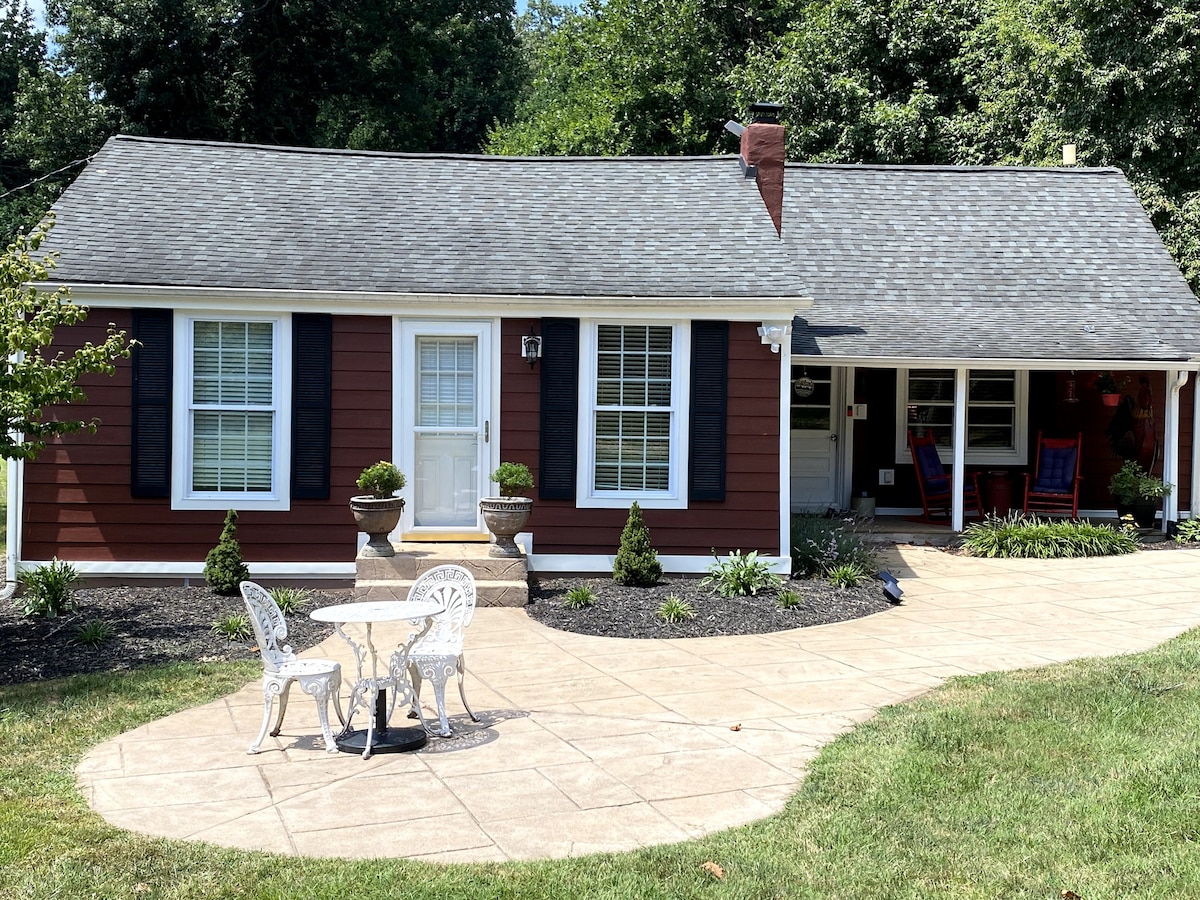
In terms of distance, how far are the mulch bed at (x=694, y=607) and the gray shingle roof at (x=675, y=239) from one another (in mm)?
2703

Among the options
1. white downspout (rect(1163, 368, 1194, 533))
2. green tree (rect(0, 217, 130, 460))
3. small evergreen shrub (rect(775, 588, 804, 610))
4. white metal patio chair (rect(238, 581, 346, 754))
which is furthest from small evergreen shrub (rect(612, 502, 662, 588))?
white downspout (rect(1163, 368, 1194, 533))

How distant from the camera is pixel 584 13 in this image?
91.4ft

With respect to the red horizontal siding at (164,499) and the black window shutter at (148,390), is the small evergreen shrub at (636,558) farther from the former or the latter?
the black window shutter at (148,390)

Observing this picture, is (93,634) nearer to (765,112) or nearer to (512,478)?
(512,478)

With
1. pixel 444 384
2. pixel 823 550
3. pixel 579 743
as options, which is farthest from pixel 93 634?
pixel 823 550

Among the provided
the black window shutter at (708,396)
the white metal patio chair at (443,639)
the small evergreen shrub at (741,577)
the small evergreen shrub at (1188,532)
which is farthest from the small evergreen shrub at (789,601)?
the small evergreen shrub at (1188,532)

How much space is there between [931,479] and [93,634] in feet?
33.1

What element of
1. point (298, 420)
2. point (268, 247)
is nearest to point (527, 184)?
point (268, 247)

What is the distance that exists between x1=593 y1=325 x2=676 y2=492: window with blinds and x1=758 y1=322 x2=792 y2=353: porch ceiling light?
0.85m

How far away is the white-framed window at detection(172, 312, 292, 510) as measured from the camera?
10359 millimetres

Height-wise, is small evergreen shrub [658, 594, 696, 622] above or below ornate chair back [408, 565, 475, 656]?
below

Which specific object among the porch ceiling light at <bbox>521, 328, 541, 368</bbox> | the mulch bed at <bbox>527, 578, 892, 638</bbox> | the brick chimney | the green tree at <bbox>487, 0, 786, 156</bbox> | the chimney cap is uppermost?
the green tree at <bbox>487, 0, 786, 156</bbox>

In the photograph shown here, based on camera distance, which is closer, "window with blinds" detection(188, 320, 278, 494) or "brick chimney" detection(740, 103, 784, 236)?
"window with blinds" detection(188, 320, 278, 494)

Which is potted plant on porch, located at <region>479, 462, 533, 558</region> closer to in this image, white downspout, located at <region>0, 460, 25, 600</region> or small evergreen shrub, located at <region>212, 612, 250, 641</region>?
small evergreen shrub, located at <region>212, 612, 250, 641</region>
